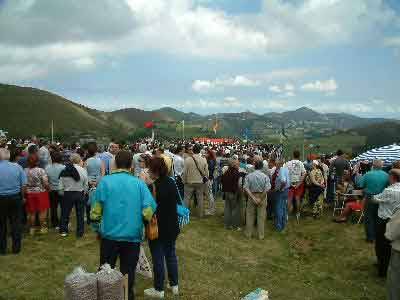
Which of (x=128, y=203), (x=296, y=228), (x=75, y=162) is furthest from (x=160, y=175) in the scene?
(x=296, y=228)

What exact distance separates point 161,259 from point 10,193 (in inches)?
128

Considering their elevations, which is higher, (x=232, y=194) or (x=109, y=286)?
(x=109, y=286)

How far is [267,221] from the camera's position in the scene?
1154cm

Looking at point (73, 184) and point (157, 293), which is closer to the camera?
point (157, 293)

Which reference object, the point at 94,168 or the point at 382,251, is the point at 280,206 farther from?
the point at 94,168

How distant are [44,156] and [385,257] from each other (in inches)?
351

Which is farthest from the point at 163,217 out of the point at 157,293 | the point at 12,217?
the point at 12,217

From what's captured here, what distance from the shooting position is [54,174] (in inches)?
345

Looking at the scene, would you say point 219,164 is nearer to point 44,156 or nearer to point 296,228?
point 296,228

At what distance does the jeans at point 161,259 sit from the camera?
213 inches

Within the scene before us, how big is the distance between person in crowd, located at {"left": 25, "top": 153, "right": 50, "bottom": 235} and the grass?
633 mm

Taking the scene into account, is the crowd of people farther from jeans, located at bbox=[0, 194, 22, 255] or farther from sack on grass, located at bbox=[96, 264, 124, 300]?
sack on grass, located at bbox=[96, 264, 124, 300]

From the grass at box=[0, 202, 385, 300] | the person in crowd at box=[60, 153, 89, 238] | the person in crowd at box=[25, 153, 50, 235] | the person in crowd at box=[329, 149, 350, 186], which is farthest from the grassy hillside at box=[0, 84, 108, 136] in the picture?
the grass at box=[0, 202, 385, 300]

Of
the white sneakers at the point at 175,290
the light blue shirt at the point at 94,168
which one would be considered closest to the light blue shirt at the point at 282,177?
the light blue shirt at the point at 94,168
